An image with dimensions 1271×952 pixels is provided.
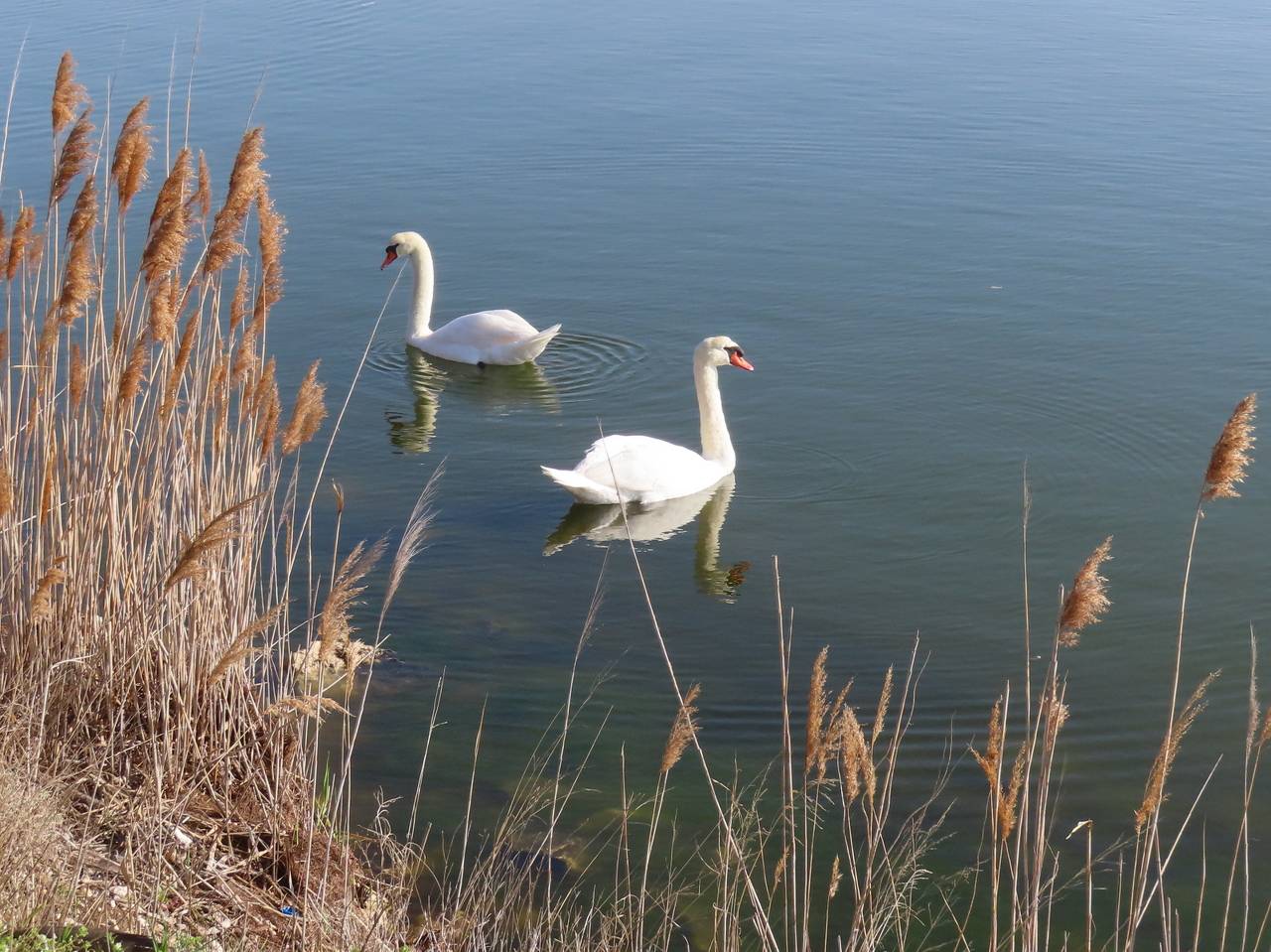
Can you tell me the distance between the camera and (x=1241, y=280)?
11.2 metres

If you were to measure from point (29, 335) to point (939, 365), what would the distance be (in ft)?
21.6

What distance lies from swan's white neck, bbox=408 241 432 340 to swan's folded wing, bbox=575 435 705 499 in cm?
341

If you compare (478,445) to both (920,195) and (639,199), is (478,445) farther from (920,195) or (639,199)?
(920,195)

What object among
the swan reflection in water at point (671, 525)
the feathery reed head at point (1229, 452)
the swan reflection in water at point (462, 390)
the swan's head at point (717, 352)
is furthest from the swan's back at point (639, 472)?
the feathery reed head at point (1229, 452)

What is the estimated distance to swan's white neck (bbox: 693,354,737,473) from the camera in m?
8.66

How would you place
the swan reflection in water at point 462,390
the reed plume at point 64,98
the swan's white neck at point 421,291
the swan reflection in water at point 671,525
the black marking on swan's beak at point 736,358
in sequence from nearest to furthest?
the reed plume at point 64,98 → the swan reflection in water at point 671,525 → the black marking on swan's beak at point 736,358 → the swan reflection in water at point 462,390 → the swan's white neck at point 421,291

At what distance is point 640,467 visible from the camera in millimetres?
8219

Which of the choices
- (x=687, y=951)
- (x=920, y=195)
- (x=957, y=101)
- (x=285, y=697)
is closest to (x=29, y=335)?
(x=285, y=697)

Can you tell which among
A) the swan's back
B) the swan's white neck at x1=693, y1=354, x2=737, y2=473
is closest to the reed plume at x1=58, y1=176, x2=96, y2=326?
the swan's back

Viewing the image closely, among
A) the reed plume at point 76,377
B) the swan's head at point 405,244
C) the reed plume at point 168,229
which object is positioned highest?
the reed plume at point 168,229

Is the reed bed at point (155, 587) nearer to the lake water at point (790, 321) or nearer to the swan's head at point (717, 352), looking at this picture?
the lake water at point (790, 321)

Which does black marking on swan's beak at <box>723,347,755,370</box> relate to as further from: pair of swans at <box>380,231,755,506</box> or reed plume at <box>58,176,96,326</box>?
reed plume at <box>58,176,96,326</box>

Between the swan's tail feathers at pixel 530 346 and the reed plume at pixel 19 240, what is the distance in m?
5.83

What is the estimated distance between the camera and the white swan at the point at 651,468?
26.5 feet
